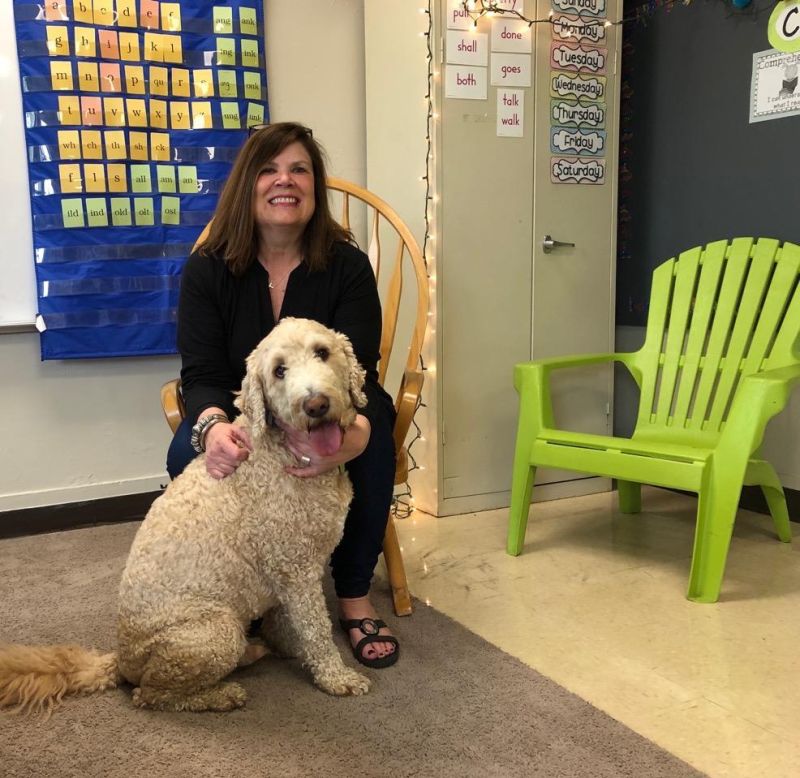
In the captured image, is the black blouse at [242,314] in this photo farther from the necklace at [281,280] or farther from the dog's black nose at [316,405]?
the dog's black nose at [316,405]

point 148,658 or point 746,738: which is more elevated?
point 148,658

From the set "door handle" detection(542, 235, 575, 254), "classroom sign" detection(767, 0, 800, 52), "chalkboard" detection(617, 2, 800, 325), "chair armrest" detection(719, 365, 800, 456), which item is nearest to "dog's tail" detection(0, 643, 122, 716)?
"chair armrest" detection(719, 365, 800, 456)

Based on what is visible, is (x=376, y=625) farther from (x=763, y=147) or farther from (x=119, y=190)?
(x=763, y=147)

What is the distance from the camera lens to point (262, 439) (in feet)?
4.80

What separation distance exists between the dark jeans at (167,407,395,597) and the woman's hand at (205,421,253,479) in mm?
206

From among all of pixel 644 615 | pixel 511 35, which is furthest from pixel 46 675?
pixel 511 35

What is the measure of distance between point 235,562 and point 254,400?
321mm

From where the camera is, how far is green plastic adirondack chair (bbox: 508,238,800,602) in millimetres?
1966

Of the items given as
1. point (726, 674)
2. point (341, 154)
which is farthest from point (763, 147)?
point (726, 674)

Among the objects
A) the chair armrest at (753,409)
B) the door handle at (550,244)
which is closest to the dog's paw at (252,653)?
the chair armrest at (753,409)

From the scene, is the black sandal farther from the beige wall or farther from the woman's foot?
the beige wall

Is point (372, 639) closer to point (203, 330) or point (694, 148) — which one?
point (203, 330)

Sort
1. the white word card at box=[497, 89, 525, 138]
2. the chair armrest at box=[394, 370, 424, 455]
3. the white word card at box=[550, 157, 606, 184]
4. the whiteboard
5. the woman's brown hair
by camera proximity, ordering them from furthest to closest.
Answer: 1. the white word card at box=[550, 157, 606, 184]
2. the white word card at box=[497, 89, 525, 138]
3. the whiteboard
4. the chair armrest at box=[394, 370, 424, 455]
5. the woman's brown hair

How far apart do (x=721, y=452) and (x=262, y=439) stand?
1230 millimetres
